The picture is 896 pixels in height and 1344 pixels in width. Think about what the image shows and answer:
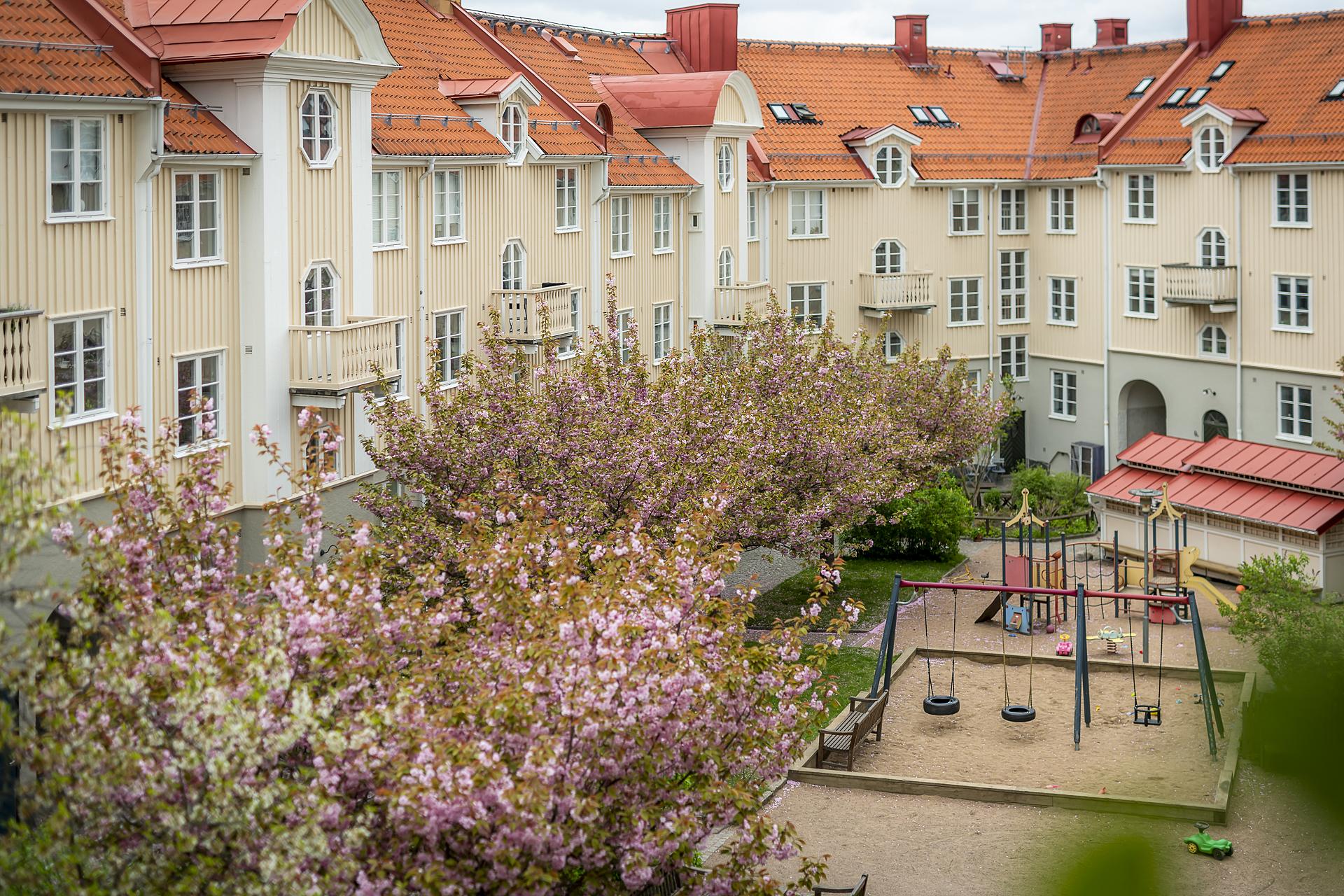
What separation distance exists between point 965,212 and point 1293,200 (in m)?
11.2

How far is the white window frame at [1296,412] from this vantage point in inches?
1694

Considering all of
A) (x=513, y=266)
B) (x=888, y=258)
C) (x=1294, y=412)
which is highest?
(x=888, y=258)

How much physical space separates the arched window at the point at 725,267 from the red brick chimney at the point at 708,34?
7733 millimetres

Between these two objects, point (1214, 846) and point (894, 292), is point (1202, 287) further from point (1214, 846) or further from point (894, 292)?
point (1214, 846)

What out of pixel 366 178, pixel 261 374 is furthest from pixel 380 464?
pixel 366 178

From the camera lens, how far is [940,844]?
20.1 meters

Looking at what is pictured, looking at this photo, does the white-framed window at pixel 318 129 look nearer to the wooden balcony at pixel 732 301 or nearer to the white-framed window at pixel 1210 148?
the wooden balcony at pixel 732 301

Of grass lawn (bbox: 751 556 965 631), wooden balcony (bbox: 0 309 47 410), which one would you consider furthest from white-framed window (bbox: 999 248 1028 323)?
wooden balcony (bbox: 0 309 47 410)

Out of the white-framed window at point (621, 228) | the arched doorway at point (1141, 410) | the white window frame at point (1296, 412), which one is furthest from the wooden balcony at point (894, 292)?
the white-framed window at point (621, 228)

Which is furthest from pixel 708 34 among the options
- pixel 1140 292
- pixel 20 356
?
pixel 20 356

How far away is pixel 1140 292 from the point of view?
158 ft

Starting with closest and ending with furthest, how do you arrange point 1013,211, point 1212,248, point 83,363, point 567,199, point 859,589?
point 83,363 → point 567,199 → point 859,589 → point 1212,248 → point 1013,211

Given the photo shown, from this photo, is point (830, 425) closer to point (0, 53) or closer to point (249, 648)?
→ point (0, 53)

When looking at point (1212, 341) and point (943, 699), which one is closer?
point (943, 699)
